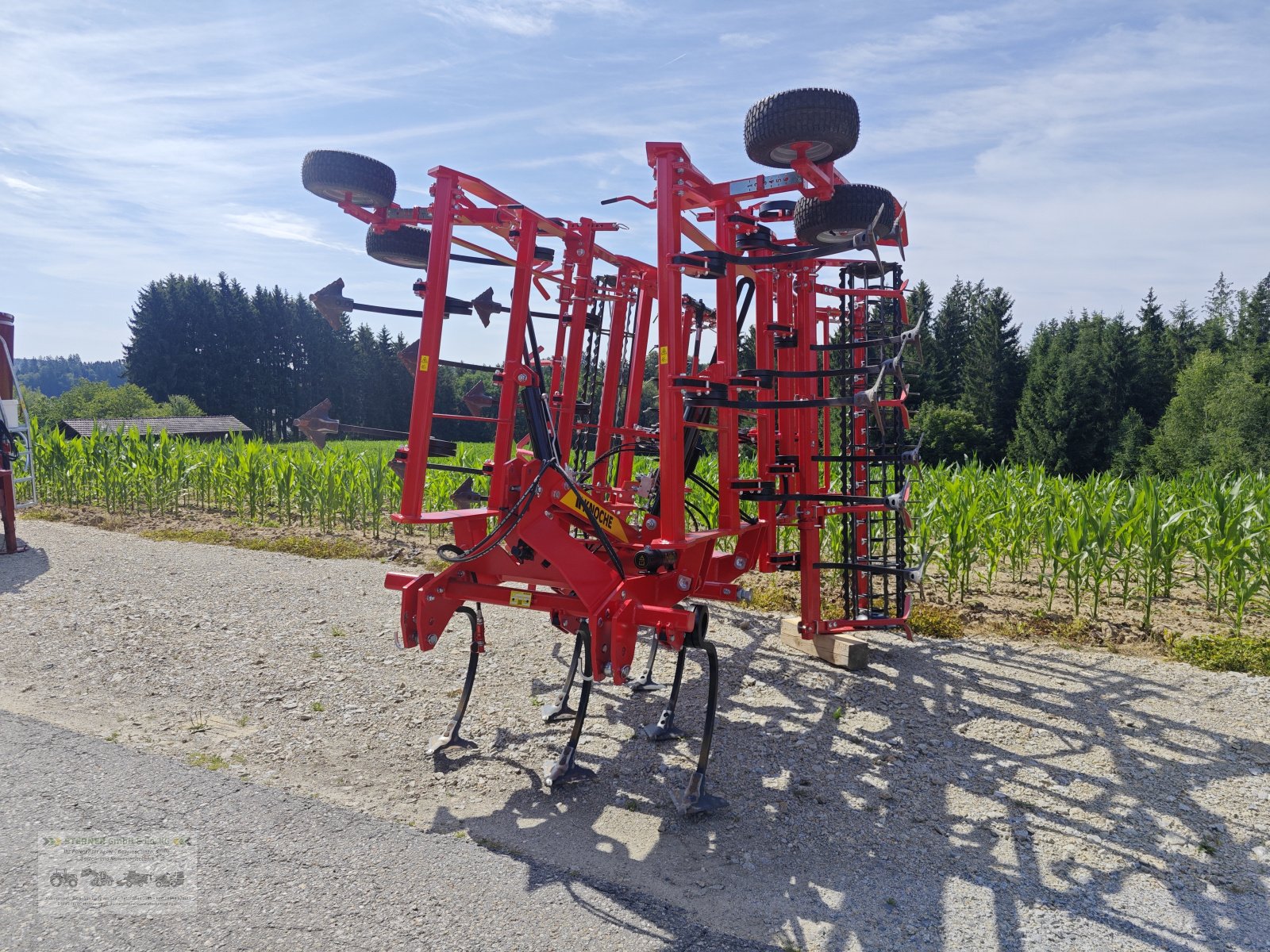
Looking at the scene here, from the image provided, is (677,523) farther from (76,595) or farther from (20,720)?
(76,595)

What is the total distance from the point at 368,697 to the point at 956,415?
43213 mm

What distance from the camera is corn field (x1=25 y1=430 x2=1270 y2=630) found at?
295 inches

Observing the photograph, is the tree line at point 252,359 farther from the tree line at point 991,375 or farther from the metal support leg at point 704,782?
the metal support leg at point 704,782

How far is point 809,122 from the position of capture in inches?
163

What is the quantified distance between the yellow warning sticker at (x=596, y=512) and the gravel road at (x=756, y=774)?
4.34ft

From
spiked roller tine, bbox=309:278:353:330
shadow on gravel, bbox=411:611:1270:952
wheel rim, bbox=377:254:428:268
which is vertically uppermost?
wheel rim, bbox=377:254:428:268

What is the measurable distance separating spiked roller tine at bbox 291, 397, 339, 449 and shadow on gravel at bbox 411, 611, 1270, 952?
6.95ft

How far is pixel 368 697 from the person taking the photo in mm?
5668

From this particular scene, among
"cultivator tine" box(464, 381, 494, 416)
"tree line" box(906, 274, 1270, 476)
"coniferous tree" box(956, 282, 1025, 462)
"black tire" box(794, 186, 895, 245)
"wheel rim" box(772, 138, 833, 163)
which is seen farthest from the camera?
"coniferous tree" box(956, 282, 1025, 462)

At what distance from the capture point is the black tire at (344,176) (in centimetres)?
423

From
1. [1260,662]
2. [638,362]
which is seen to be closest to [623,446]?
[638,362]

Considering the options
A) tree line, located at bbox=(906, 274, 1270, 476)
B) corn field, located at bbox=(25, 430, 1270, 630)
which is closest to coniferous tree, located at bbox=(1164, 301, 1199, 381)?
tree line, located at bbox=(906, 274, 1270, 476)

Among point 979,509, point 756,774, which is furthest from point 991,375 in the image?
point 756,774

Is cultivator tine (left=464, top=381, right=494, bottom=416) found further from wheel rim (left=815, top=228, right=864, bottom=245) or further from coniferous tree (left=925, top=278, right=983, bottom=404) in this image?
coniferous tree (left=925, top=278, right=983, bottom=404)
